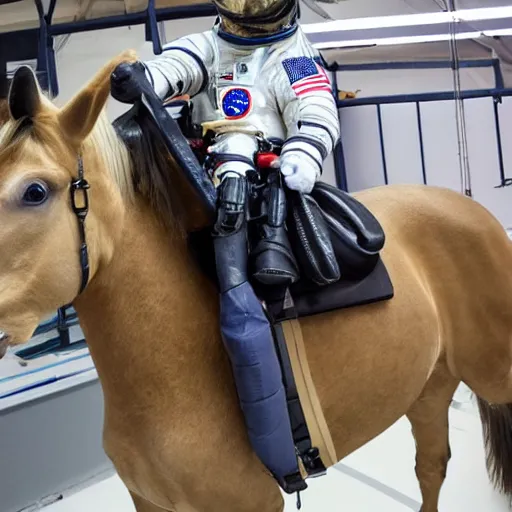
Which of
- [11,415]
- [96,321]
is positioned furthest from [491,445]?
[11,415]

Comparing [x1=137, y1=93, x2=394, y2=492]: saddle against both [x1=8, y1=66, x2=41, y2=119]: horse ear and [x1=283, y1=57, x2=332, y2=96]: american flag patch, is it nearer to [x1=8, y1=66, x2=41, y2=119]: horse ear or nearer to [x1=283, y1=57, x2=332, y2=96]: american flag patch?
[x1=283, y1=57, x2=332, y2=96]: american flag patch

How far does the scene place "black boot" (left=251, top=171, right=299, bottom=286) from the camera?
0.66m

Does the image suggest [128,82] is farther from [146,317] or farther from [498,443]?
[498,443]

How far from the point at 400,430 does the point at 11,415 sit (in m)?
1.07

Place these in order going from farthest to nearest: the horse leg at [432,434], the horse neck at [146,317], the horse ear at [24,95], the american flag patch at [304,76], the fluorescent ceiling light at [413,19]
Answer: the fluorescent ceiling light at [413,19] < the horse leg at [432,434] < the american flag patch at [304,76] < the horse neck at [146,317] < the horse ear at [24,95]

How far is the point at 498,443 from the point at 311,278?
2.65ft

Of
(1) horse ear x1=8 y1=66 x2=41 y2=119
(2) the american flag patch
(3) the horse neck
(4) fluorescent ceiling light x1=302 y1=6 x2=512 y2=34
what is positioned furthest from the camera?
(4) fluorescent ceiling light x1=302 y1=6 x2=512 y2=34

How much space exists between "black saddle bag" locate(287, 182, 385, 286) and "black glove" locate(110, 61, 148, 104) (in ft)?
0.76

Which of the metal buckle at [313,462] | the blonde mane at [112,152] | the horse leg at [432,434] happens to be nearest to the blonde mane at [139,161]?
the blonde mane at [112,152]

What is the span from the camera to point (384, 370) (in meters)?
0.81

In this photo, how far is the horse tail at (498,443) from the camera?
1.23 metres

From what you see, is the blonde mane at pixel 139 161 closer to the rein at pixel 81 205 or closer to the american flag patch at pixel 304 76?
the rein at pixel 81 205

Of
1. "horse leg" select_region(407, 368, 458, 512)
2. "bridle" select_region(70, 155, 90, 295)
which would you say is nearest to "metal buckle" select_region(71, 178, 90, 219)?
"bridle" select_region(70, 155, 90, 295)

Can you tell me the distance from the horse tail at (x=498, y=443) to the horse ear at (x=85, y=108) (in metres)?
1.05
